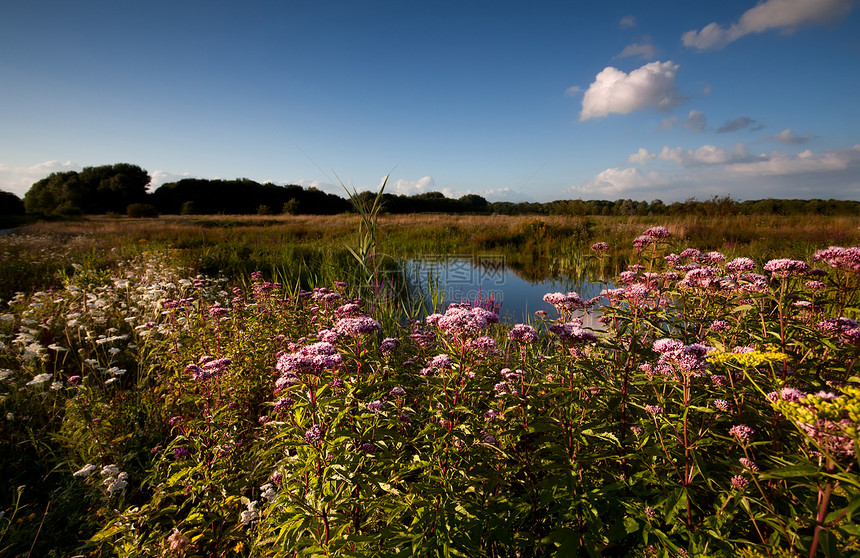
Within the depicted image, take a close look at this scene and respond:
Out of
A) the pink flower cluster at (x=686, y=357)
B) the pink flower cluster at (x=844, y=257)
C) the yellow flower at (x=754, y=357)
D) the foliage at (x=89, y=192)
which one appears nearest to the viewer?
the yellow flower at (x=754, y=357)

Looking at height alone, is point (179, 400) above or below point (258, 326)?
below

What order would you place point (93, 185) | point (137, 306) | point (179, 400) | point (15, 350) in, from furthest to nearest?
1. point (93, 185)
2. point (137, 306)
3. point (15, 350)
4. point (179, 400)

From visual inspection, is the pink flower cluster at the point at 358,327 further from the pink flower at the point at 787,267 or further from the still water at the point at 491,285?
the still water at the point at 491,285

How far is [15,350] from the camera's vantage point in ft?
14.5

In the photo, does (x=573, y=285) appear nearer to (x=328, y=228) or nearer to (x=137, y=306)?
(x=137, y=306)

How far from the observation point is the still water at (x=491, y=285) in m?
8.30

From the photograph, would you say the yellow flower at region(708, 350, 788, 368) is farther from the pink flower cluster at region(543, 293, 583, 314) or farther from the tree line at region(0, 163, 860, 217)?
the tree line at region(0, 163, 860, 217)

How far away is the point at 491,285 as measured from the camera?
11102 millimetres

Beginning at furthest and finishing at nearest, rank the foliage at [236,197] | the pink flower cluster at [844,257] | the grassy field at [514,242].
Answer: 1. the foliage at [236,197]
2. the grassy field at [514,242]
3. the pink flower cluster at [844,257]

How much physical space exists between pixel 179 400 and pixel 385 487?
2908 mm

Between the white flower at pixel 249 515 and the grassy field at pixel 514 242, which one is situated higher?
the grassy field at pixel 514 242

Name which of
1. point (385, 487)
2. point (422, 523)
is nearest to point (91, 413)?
point (385, 487)

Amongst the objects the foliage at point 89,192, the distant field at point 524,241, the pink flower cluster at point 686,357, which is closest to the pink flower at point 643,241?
the pink flower cluster at point 686,357

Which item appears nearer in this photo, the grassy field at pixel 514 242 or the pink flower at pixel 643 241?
the pink flower at pixel 643 241
